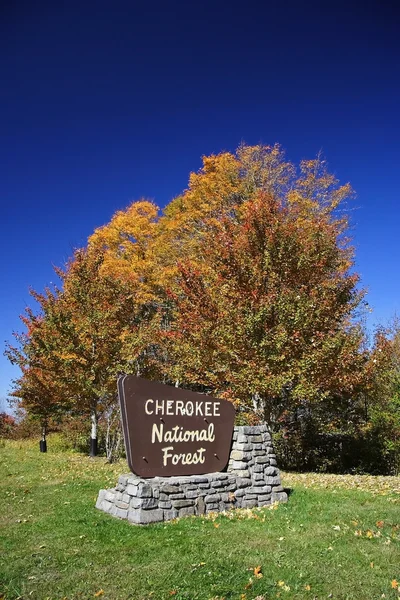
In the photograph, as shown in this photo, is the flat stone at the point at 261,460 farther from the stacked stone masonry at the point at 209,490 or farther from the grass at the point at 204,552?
the grass at the point at 204,552

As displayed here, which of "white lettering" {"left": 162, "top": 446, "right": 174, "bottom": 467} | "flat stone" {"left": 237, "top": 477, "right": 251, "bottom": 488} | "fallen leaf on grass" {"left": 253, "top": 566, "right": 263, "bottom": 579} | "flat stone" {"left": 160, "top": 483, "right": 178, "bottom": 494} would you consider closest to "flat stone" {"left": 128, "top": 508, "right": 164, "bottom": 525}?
"flat stone" {"left": 160, "top": 483, "right": 178, "bottom": 494}

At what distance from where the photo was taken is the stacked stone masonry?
717cm

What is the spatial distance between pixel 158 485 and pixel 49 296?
41.7 ft

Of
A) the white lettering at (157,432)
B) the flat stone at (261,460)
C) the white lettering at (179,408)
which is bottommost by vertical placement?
the flat stone at (261,460)

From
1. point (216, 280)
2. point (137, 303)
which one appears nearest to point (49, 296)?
point (137, 303)

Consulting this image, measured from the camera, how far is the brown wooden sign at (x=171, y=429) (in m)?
7.58

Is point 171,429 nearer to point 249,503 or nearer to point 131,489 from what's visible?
point 131,489

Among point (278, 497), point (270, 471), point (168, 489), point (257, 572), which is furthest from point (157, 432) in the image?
point (257, 572)

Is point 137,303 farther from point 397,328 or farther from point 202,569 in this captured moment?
point 202,569

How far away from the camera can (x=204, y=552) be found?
18.5 ft

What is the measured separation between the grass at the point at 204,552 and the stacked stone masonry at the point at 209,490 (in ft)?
0.88

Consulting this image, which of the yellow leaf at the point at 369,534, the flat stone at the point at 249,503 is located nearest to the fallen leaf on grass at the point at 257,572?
Result: the yellow leaf at the point at 369,534

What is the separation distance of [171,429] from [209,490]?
1.26 metres

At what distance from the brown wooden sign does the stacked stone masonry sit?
23 cm
